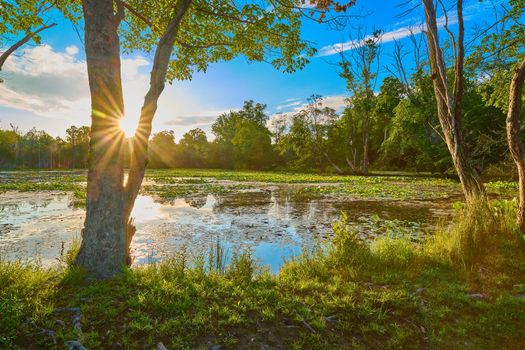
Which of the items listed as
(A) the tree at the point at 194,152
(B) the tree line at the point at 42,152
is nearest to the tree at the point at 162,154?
(A) the tree at the point at 194,152

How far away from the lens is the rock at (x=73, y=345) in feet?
9.43

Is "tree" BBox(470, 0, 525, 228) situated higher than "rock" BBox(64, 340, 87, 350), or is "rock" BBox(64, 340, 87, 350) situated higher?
"tree" BBox(470, 0, 525, 228)

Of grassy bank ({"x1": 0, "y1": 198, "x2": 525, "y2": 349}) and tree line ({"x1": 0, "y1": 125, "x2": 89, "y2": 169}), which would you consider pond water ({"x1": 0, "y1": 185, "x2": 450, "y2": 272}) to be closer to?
grassy bank ({"x1": 0, "y1": 198, "x2": 525, "y2": 349})

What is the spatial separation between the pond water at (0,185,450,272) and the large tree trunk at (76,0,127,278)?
4.75 feet

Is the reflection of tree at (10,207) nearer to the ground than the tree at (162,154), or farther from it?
nearer to the ground

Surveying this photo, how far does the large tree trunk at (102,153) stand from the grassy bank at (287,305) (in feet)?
1.21

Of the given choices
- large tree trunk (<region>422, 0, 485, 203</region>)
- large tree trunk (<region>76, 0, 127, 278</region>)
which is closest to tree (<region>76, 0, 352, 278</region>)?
large tree trunk (<region>76, 0, 127, 278</region>)

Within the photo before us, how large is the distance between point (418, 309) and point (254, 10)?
5.41m

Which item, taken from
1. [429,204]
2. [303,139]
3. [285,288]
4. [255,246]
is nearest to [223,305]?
[285,288]

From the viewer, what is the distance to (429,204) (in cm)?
1507

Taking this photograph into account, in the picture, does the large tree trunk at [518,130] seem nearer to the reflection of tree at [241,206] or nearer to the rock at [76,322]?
the rock at [76,322]

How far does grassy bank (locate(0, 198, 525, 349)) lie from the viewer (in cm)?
322

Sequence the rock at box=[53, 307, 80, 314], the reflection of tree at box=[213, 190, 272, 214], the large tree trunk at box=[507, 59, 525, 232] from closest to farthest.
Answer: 1. the rock at box=[53, 307, 80, 314]
2. the large tree trunk at box=[507, 59, 525, 232]
3. the reflection of tree at box=[213, 190, 272, 214]

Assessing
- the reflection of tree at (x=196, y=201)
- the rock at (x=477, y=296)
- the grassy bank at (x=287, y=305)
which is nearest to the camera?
the grassy bank at (x=287, y=305)
